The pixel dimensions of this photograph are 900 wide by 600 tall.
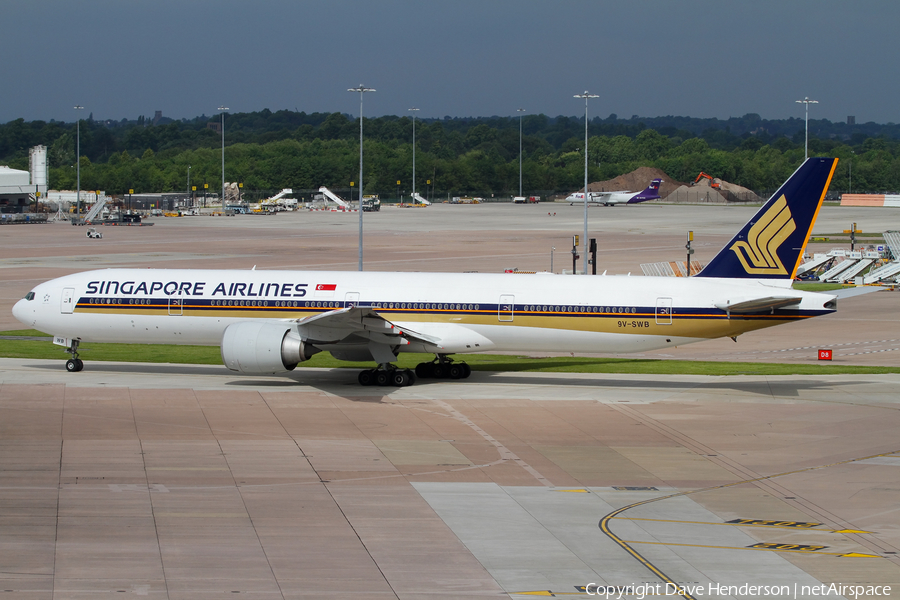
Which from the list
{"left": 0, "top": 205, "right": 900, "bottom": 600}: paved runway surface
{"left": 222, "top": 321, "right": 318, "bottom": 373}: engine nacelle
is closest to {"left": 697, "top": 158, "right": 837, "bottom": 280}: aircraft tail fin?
{"left": 0, "top": 205, "right": 900, "bottom": 600}: paved runway surface

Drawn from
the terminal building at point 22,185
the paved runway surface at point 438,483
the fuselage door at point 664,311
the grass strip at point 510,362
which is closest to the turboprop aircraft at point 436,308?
the fuselage door at point 664,311

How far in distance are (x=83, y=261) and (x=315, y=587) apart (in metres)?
73.2

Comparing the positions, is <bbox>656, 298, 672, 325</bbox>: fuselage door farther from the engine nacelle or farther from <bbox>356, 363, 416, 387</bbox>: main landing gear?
the engine nacelle

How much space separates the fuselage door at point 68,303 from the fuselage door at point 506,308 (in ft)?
52.3

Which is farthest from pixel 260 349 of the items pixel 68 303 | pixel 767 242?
pixel 767 242

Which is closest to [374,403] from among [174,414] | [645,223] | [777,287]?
[174,414]

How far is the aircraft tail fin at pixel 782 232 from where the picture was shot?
33375 mm

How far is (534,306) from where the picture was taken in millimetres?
34438

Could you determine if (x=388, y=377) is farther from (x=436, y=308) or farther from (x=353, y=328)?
(x=436, y=308)

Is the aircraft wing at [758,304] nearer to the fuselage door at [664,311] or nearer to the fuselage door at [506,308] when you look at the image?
the fuselage door at [664,311]

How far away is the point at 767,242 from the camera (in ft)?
111

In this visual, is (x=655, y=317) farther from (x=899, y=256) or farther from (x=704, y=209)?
(x=704, y=209)

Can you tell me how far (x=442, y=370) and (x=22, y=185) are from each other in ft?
446

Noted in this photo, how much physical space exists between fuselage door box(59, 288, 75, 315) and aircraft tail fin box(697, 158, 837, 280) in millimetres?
23405
